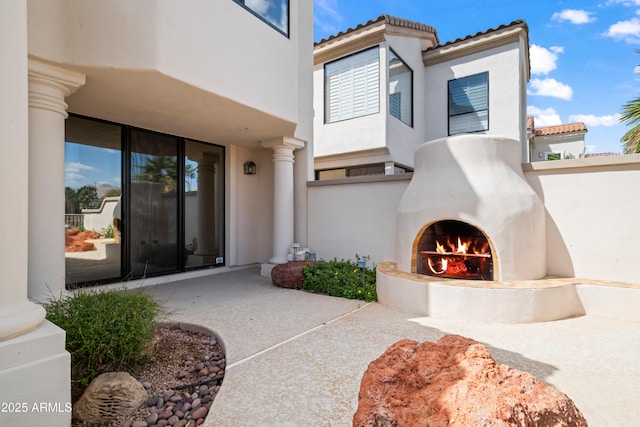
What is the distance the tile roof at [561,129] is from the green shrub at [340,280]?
15.4 metres

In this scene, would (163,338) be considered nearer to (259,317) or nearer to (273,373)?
(259,317)

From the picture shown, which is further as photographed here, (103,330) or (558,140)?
(558,140)

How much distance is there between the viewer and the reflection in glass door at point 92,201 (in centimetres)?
555

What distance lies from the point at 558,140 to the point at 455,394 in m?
20.3

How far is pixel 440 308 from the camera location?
14.2 feet

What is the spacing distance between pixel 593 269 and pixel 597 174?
142 cm

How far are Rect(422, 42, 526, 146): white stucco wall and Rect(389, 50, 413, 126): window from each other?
114 centimetres

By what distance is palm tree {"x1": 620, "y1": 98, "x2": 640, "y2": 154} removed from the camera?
24.3 ft

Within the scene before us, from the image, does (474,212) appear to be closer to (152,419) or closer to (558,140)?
(152,419)

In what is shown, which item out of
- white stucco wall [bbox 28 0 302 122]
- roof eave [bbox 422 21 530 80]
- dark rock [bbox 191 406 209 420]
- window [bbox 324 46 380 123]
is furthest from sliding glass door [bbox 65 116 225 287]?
roof eave [bbox 422 21 530 80]

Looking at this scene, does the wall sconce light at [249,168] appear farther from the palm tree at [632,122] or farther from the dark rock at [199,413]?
the palm tree at [632,122]

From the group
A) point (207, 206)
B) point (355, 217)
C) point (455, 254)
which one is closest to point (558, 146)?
point (355, 217)

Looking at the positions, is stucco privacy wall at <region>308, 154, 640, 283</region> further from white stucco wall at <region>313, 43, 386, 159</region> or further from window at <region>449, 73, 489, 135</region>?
window at <region>449, 73, 489, 135</region>

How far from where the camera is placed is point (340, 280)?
579cm
